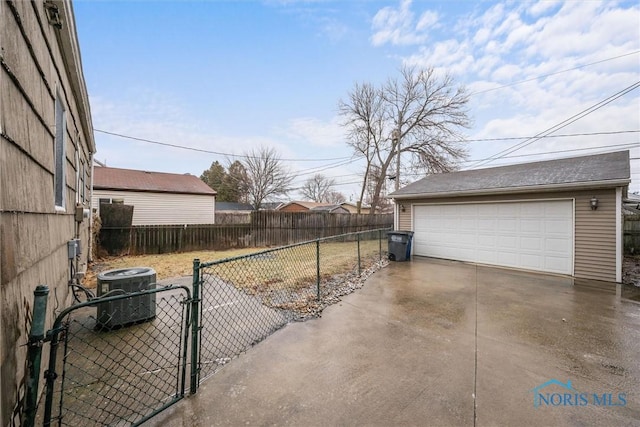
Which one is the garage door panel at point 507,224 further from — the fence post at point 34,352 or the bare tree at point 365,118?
the bare tree at point 365,118

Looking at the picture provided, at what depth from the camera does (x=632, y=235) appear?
409 inches

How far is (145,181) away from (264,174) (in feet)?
39.0

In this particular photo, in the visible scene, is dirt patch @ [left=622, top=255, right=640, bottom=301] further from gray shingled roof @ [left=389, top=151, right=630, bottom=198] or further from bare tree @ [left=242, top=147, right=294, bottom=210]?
bare tree @ [left=242, top=147, right=294, bottom=210]

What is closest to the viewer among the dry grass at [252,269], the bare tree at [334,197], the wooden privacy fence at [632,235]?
the dry grass at [252,269]

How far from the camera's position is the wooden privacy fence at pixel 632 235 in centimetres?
1037

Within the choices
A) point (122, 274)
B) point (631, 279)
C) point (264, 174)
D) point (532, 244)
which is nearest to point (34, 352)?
point (122, 274)

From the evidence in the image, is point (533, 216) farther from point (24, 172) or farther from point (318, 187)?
point (318, 187)

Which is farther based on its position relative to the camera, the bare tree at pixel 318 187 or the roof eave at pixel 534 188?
the bare tree at pixel 318 187

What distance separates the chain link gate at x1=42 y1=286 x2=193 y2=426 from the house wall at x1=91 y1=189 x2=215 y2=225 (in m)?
14.5

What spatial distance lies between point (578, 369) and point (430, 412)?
1.83 m

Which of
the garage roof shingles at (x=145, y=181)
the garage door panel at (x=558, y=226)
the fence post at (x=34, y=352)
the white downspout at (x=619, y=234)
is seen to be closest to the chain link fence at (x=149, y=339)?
the fence post at (x=34, y=352)

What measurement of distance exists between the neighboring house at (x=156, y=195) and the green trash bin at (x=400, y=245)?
14406mm

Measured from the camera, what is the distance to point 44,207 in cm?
214

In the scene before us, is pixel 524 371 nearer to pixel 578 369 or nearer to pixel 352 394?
pixel 578 369
